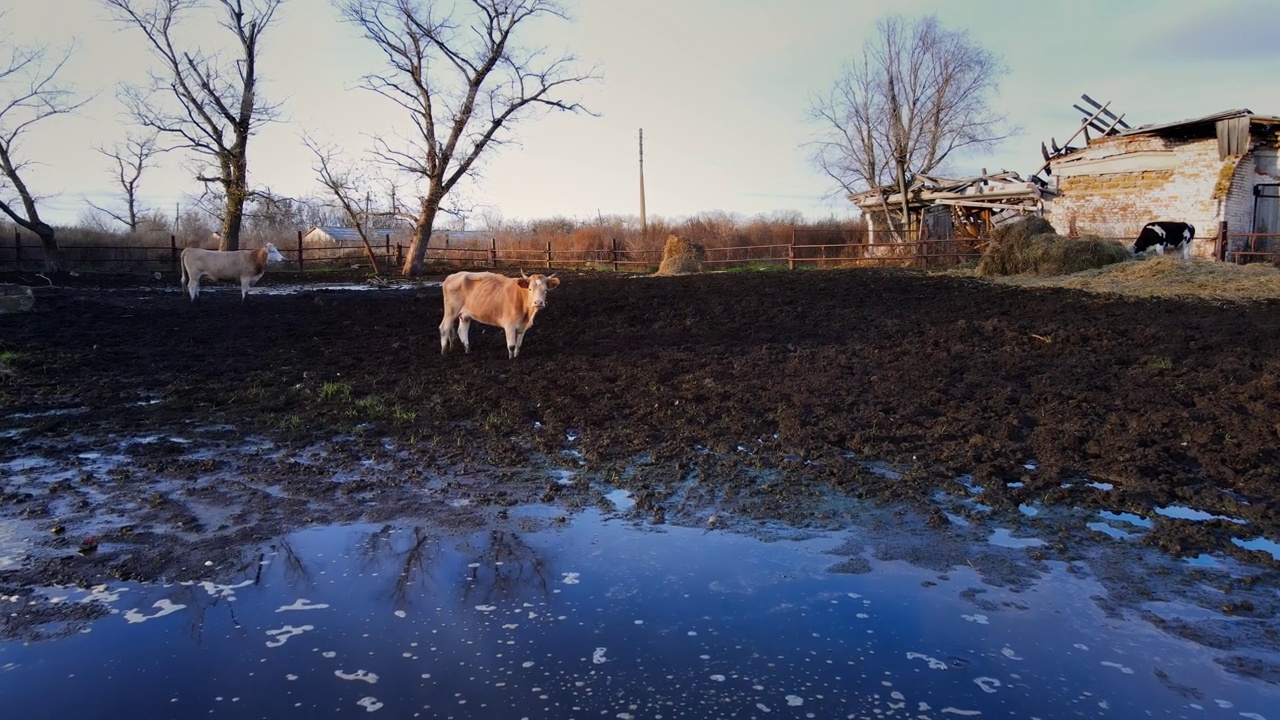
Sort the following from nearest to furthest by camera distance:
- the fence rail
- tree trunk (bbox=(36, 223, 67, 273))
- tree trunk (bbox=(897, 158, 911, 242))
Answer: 1. tree trunk (bbox=(36, 223, 67, 273))
2. the fence rail
3. tree trunk (bbox=(897, 158, 911, 242))

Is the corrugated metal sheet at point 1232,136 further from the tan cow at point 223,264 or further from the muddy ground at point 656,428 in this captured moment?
the tan cow at point 223,264

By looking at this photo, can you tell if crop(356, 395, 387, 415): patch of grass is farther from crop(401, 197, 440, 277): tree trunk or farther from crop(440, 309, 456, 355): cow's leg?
crop(401, 197, 440, 277): tree trunk

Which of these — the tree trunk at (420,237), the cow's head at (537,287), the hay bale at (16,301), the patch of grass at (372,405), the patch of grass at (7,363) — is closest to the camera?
the patch of grass at (372,405)

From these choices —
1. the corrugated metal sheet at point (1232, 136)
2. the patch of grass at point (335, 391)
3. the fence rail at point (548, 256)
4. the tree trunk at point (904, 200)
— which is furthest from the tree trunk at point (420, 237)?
the corrugated metal sheet at point (1232, 136)

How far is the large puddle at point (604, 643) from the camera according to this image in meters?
2.96

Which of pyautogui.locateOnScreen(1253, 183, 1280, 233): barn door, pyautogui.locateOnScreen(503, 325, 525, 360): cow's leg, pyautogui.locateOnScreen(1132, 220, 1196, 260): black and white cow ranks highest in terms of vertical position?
pyautogui.locateOnScreen(1253, 183, 1280, 233): barn door

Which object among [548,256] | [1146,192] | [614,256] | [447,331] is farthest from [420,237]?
[1146,192]

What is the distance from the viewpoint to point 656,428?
21.7ft

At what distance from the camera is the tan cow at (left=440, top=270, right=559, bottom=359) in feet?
32.0

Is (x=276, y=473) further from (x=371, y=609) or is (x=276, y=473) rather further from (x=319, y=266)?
(x=319, y=266)

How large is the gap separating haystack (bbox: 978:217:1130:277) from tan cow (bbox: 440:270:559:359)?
12.6m

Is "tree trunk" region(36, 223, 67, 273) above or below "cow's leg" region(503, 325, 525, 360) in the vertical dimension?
above

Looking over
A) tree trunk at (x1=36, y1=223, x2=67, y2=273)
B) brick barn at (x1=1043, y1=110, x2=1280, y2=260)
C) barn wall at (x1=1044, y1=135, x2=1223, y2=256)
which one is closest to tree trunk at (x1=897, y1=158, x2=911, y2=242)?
barn wall at (x1=1044, y1=135, x2=1223, y2=256)

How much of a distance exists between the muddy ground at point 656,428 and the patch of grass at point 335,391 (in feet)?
0.09
